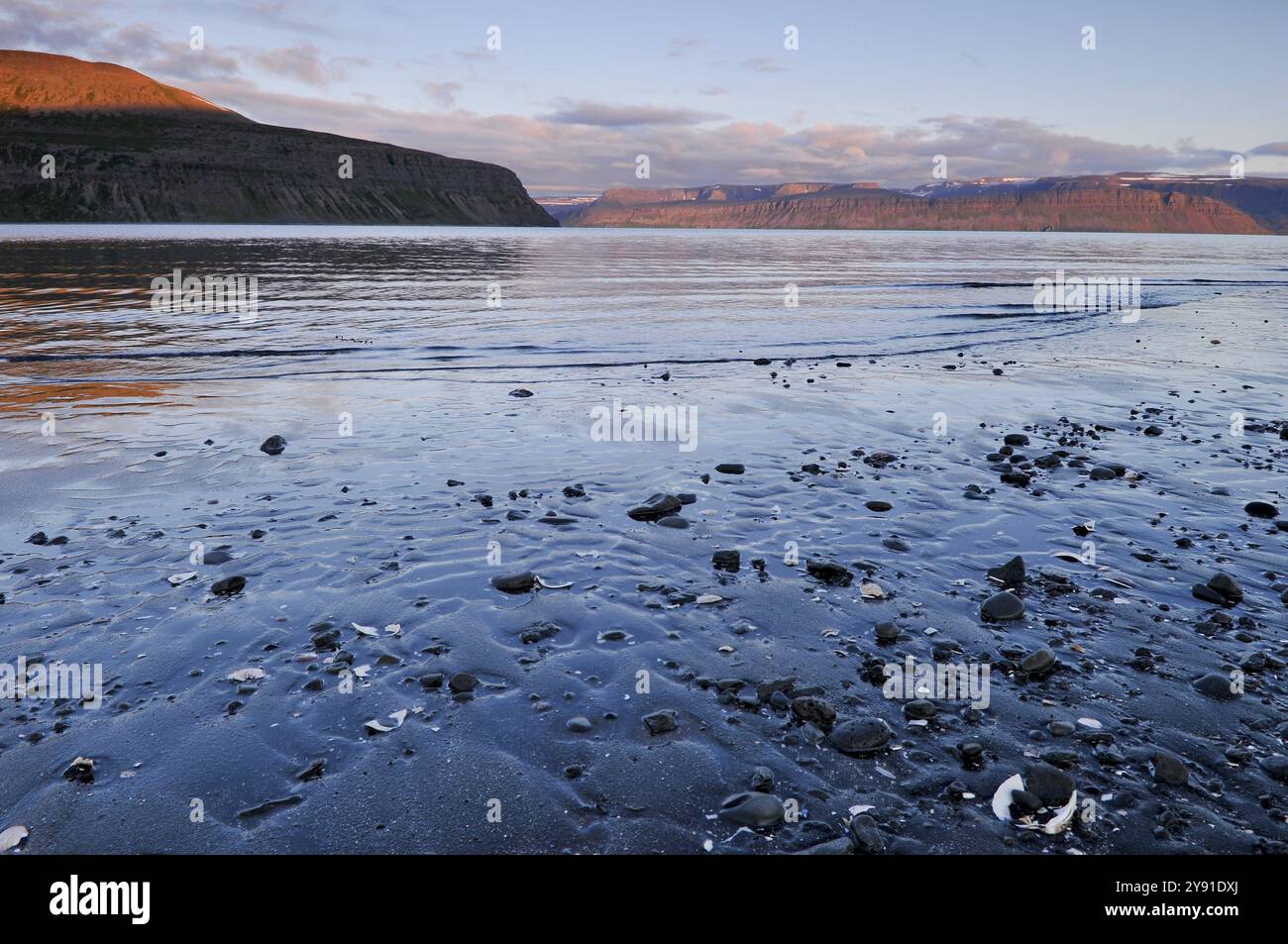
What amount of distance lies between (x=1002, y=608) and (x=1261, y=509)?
5260 millimetres

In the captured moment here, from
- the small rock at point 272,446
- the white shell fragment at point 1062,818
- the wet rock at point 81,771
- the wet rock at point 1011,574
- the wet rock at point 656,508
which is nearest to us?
the white shell fragment at point 1062,818

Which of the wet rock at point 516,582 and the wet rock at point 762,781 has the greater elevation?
the wet rock at point 516,582

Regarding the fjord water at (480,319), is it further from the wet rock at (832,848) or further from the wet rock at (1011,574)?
the wet rock at (832,848)

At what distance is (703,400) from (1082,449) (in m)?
7.00

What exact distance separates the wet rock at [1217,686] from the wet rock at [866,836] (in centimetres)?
318

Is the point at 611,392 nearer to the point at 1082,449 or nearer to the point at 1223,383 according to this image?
the point at 1082,449

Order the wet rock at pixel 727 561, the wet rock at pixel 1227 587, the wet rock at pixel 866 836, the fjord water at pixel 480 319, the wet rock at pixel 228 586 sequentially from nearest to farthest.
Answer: the wet rock at pixel 866 836, the wet rock at pixel 228 586, the wet rock at pixel 1227 587, the wet rock at pixel 727 561, the fjord water at pixel 480 319

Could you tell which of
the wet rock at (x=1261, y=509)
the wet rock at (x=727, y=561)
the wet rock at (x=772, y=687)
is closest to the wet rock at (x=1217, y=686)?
the wet rock at (x=772, y=687)

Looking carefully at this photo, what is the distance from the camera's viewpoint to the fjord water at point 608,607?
4.47 m

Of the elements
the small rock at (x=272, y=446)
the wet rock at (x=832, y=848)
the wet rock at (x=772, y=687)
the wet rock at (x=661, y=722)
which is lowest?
the wet rock at (x=832, y=848)

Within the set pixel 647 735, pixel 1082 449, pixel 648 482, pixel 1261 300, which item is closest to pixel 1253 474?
pixel 1082 449

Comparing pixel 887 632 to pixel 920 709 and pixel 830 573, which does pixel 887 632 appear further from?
pixel 830 573

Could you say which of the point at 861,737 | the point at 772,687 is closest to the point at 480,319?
the point at 772,687
